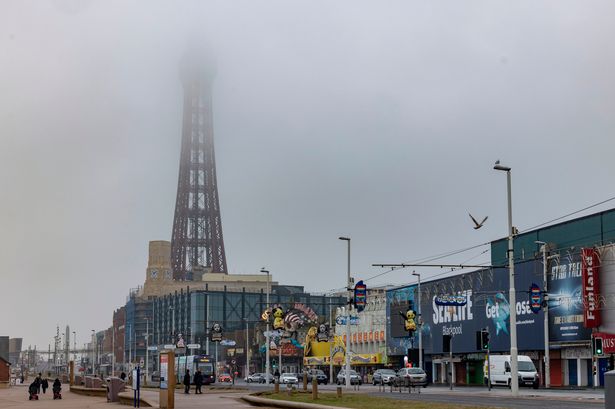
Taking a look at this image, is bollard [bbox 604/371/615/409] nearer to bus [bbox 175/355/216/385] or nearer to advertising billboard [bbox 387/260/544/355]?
advertising billboard [bbox 387/260/544/355]

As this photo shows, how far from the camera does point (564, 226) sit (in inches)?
3302

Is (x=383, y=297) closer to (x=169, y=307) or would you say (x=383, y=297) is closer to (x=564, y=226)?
(x=564, y=226)

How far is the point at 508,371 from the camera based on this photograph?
2576 inches

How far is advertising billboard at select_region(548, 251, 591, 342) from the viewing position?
68625 mm

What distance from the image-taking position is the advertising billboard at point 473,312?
75125 millimetres

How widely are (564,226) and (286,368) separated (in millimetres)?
69914

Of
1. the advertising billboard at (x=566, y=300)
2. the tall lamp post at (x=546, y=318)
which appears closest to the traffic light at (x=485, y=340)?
the tall lamp post at (x=546, y=318)

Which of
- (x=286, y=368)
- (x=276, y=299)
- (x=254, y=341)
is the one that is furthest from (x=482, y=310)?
(x=276, y=299)

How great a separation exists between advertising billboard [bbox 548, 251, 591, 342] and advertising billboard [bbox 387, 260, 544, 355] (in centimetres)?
164

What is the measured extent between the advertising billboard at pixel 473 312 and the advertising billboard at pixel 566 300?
1639mm

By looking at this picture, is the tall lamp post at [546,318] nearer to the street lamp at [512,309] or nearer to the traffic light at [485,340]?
the traffic light at [485,340]

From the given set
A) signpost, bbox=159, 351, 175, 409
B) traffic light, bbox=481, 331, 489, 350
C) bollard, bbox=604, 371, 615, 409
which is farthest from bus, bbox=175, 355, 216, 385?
bollard, bbox=604, 371, 615, 409

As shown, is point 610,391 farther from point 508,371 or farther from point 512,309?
point 508,371

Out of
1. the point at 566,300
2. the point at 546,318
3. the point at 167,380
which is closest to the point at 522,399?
the point at 167,380
